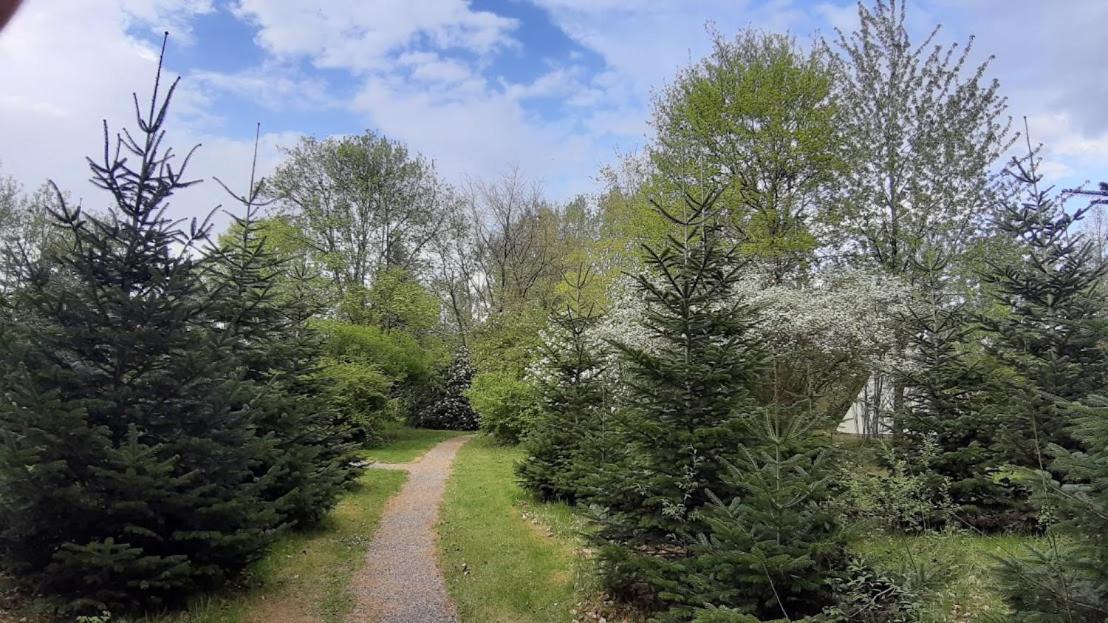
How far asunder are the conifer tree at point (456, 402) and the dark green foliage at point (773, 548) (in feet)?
84.5

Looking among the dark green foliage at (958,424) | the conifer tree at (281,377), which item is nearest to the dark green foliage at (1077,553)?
the dark green foliage at (958,424)

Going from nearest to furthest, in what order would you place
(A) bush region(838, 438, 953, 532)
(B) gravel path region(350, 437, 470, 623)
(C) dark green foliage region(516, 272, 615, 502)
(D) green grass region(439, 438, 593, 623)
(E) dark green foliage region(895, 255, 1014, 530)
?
(A) bush region(838, 438, 953, 532), (B) gravel path region(350, 437, 470, 623), (D) green grass region(439, 438, 593, 623), (E) dark green foliage region(895, 255, 1014, 530), (C) dark green foliage region(516, 272, 615, 502)

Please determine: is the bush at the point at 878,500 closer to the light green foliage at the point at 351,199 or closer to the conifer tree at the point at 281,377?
the conifer tree at the point at 281,377

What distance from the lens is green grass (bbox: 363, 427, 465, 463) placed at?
734 inches

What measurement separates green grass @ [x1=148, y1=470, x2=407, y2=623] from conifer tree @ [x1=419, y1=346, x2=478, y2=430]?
1979 centimetres

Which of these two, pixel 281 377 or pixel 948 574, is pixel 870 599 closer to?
pixel 948 574

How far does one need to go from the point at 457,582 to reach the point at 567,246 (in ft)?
90.9

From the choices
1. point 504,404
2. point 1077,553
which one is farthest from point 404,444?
point 1077,553

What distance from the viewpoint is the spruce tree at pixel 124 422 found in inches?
199

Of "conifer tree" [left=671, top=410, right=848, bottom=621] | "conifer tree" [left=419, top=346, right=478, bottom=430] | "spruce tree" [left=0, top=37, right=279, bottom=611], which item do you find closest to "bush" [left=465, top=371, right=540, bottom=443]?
"conifer tree" [left=419, top=346, right=478, bottom=430]

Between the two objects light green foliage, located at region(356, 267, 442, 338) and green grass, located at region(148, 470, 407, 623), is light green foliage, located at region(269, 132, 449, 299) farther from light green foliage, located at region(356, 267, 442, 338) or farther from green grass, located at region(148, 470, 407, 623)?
green grass, located at region(148, 470, 407, 623)

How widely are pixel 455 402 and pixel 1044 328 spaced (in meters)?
24.7

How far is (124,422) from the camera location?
18.3 ft

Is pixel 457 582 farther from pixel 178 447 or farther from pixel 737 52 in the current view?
pixel 737 52
